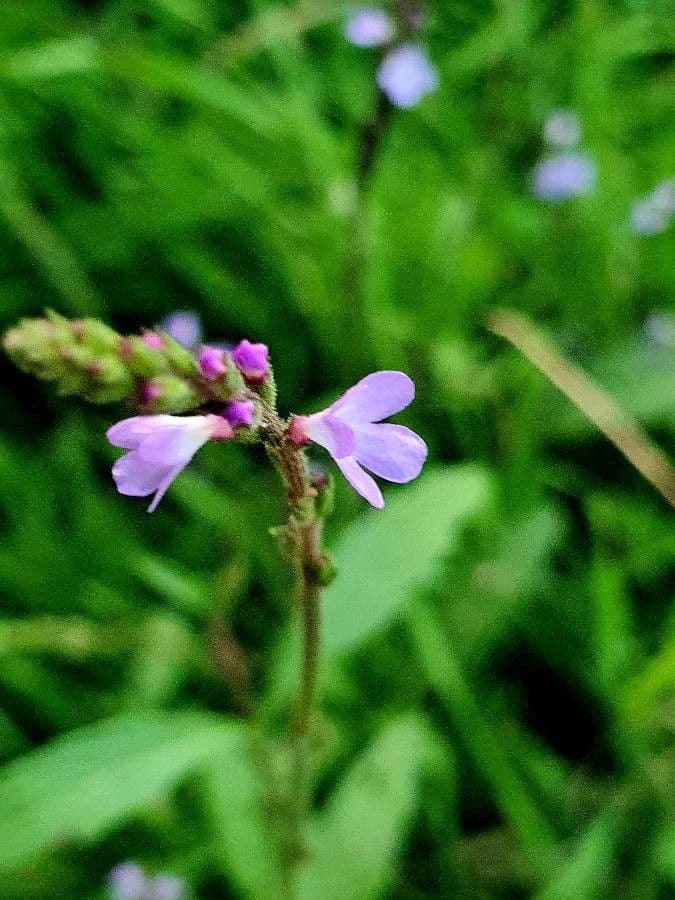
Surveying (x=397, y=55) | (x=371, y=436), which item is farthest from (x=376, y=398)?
(x=397, y=55)

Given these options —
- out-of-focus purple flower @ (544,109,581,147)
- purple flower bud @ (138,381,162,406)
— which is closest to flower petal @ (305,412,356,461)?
purple flower bud @ (138,381,162,406)

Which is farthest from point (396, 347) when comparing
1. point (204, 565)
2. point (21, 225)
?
point (21, 225)

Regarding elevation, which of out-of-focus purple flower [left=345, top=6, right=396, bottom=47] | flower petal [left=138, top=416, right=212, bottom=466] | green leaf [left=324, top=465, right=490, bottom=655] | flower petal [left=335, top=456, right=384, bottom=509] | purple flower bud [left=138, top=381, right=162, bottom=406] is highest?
out-of-focus purple flower [left=345, top=6, right=396, bottom=47]

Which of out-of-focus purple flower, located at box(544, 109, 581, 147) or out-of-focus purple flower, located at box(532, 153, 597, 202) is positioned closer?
out-of-focus purple flower, located at box(532, 153, 597, 202)

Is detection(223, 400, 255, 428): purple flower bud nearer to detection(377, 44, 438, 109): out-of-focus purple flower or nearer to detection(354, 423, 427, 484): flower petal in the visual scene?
detection(354, 423, 427, 484): flower petal

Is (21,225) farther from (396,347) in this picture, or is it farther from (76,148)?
(396,347)

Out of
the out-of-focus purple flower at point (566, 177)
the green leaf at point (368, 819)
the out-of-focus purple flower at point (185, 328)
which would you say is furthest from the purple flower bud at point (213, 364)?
the out-of-focus purple flower at point (566, 177)

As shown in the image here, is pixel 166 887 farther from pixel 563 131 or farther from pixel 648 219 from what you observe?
pixel 563 131
